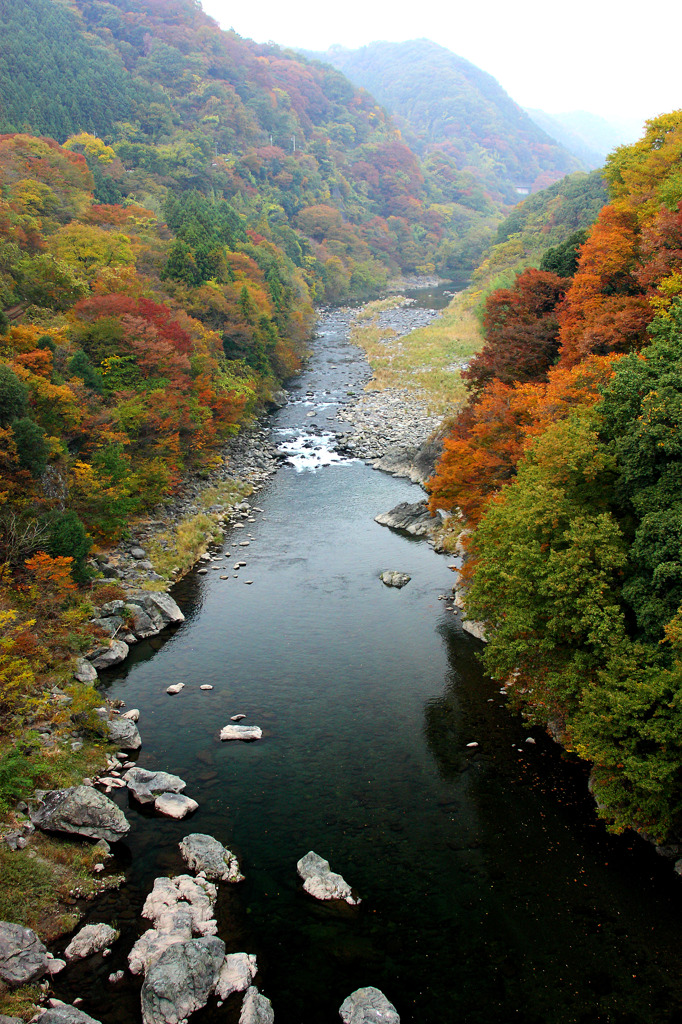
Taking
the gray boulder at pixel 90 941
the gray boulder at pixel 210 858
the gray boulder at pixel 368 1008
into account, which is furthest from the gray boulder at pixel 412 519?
the gray boulder at pixel 90 941

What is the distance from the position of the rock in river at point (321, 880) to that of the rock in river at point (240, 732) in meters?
4.44

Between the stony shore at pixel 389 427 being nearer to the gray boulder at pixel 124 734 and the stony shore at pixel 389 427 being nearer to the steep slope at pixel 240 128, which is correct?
the gray boulder at pixel 124 734

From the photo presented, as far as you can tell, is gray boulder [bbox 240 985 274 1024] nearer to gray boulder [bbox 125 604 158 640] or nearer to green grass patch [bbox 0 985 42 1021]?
green grass patch [bbox 0 985 42 1021]

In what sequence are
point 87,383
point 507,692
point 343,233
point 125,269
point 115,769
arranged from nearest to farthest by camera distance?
1. point 115,769
2. point 507,692
3. point 87,383
4. point 125,269
5. point 343,233

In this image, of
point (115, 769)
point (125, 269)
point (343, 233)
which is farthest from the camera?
point (343, 233)

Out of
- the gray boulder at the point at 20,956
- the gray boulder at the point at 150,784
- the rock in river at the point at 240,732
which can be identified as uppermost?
the gray boulder at the point at 20,956

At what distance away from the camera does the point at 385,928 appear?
1223 cm

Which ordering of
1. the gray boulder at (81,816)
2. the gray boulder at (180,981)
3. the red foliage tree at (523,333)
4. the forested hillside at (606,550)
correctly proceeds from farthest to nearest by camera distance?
the red foliage tree at (523,333)
the gray boulder at (81,816)
the forested hillside at (606,550)
the gray boulder at (180,981)

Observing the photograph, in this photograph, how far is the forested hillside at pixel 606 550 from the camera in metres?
13.0

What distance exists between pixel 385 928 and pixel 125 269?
39.4 metres

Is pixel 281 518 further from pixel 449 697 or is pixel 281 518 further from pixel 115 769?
pixel 115 769

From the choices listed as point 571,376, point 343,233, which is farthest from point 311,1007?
point 343,233

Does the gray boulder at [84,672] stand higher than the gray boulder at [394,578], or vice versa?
the gray boulder at [394,578]

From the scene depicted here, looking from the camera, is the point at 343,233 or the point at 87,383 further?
the point at 343,233
